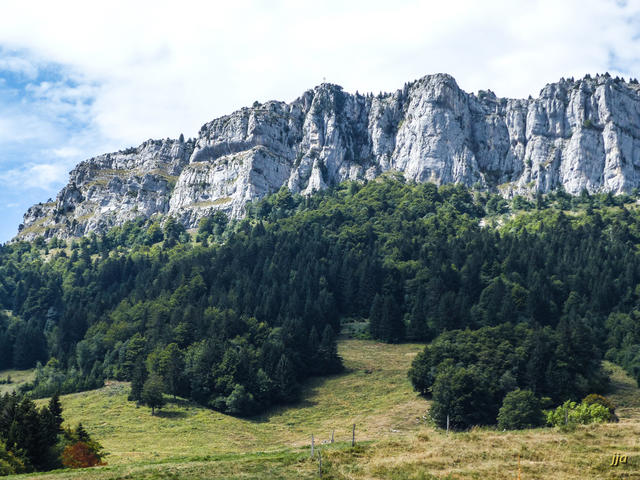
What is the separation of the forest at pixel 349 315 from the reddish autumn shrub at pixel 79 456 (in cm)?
3842

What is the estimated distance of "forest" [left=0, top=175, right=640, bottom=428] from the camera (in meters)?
103

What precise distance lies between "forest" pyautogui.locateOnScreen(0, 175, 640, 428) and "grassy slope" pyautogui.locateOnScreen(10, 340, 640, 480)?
598 centimetres

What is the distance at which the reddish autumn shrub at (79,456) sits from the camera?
188 feet

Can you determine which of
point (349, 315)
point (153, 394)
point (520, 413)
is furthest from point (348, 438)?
point (349, 315)

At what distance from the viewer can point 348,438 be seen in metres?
75.1

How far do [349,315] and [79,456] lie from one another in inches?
4097

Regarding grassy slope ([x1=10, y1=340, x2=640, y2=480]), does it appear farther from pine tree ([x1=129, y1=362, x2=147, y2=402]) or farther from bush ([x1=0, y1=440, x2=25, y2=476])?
bush ([x1=0, y1=440, x2=25, y2=476])

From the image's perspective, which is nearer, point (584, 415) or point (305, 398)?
point (584, 415)

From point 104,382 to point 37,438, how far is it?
235 ft

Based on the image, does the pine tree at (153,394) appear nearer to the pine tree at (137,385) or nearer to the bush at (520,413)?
the pine tree at (137,385)

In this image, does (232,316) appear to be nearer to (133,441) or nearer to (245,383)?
(245,383)
